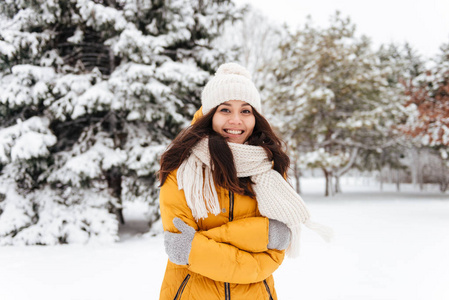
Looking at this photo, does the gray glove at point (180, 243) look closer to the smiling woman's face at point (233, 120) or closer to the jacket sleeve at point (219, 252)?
the jacket sleeve at point (219, 252)

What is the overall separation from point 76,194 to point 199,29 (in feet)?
15.4

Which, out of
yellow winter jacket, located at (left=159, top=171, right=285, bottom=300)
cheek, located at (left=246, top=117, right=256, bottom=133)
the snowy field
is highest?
cheek, located at (left=246, top=117, right=256, bottom=133)

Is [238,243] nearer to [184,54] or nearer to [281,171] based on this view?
[281,171]

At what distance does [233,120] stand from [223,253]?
0.69m

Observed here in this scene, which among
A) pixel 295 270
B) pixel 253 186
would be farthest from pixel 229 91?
pixel 295 270

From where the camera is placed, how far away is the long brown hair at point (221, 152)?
1.54 metres

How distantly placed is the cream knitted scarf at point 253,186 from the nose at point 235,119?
15 centimetres

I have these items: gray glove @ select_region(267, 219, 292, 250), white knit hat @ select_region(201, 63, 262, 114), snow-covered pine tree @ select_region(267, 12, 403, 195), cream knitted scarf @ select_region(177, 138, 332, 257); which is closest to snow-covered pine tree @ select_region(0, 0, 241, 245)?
white knit hat @ select_region(201, 63, 262, 114)

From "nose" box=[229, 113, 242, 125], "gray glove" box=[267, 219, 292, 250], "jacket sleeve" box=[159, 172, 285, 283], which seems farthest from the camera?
"nose" box=[229, 113, 242, 125]

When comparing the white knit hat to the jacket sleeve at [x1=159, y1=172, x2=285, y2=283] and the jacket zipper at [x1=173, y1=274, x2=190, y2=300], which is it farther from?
the jacket zipper at [x1=173, y1=274, x2=190, y2=300]

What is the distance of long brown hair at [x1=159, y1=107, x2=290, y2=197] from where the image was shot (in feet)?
5.04

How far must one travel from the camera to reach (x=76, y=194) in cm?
657

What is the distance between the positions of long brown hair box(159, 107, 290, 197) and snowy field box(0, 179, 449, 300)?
2.75 metres

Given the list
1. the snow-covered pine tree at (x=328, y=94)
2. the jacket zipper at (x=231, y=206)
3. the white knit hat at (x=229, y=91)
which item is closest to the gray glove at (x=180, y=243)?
the jacket zipper at (x=231, y=206)
